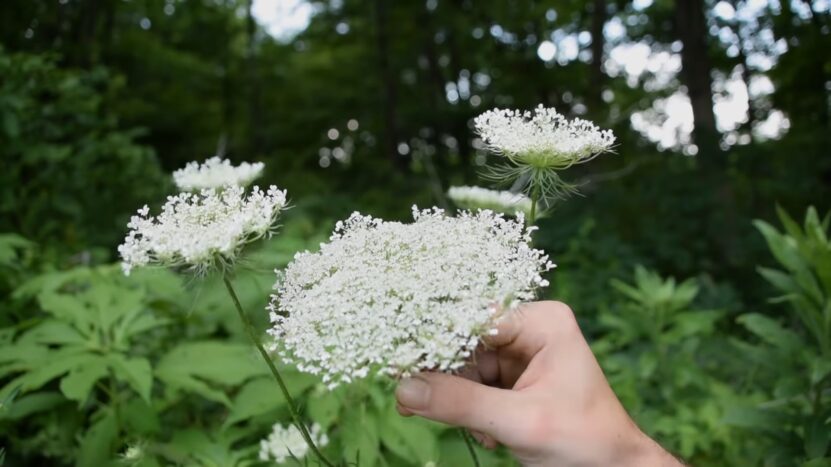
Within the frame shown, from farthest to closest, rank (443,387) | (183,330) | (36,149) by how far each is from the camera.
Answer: (36,149)
(183,330)
(443,387)

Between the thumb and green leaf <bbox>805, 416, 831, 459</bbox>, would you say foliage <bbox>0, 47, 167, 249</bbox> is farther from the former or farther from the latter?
green leaf <bbox>805, 416, 831, 459</bbox>

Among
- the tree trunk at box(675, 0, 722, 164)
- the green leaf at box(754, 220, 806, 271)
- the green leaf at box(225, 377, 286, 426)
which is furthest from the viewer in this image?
the tree trunk at box(675, 0, 722, 164)

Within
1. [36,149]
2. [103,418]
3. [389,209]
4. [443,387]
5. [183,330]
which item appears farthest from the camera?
[389,209]

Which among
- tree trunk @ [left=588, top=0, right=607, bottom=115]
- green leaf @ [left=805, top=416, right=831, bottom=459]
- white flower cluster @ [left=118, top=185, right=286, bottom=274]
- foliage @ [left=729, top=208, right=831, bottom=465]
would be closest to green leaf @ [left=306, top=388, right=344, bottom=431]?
white flower cluster @ [left=118, top=185, right=286, bottom=274]

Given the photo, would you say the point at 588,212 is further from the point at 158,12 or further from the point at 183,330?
the point at 158,12

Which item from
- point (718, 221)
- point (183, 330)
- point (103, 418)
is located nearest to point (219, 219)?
point (103, 418)

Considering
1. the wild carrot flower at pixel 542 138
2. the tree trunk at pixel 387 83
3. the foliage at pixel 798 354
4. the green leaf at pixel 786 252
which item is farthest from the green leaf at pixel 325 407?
the tree trunk at pixel 387 83

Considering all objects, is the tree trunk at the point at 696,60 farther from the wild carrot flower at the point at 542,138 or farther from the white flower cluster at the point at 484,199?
the wild carrot flower at the point at 542,138
